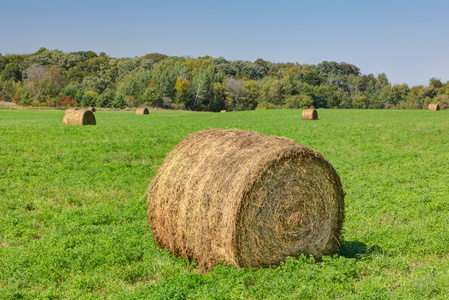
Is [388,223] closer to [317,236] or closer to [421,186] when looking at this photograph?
[317,236]

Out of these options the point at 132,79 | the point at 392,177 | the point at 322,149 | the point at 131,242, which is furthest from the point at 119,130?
the point at 132,79

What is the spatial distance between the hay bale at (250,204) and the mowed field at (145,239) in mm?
353

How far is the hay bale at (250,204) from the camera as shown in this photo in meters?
7.01

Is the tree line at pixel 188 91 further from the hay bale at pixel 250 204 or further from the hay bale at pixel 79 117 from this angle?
the hay bale at pixel 250 204

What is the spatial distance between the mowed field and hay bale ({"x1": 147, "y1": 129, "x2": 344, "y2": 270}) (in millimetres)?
353

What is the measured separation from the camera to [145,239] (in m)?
8.65

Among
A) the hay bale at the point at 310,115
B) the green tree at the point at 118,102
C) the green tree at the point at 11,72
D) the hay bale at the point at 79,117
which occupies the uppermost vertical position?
the green tree at the point at 11,72

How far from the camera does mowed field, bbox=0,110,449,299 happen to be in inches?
251

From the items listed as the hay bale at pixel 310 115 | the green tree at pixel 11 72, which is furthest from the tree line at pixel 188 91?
the hay bale at pixel 310 115

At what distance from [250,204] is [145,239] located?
284 centimetres

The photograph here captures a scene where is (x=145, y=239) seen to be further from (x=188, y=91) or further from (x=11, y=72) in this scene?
(x=11, y=72)

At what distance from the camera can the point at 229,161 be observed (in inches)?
295

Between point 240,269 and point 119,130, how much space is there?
→ 21087mm

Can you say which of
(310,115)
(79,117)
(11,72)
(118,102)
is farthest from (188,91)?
(79,117)
